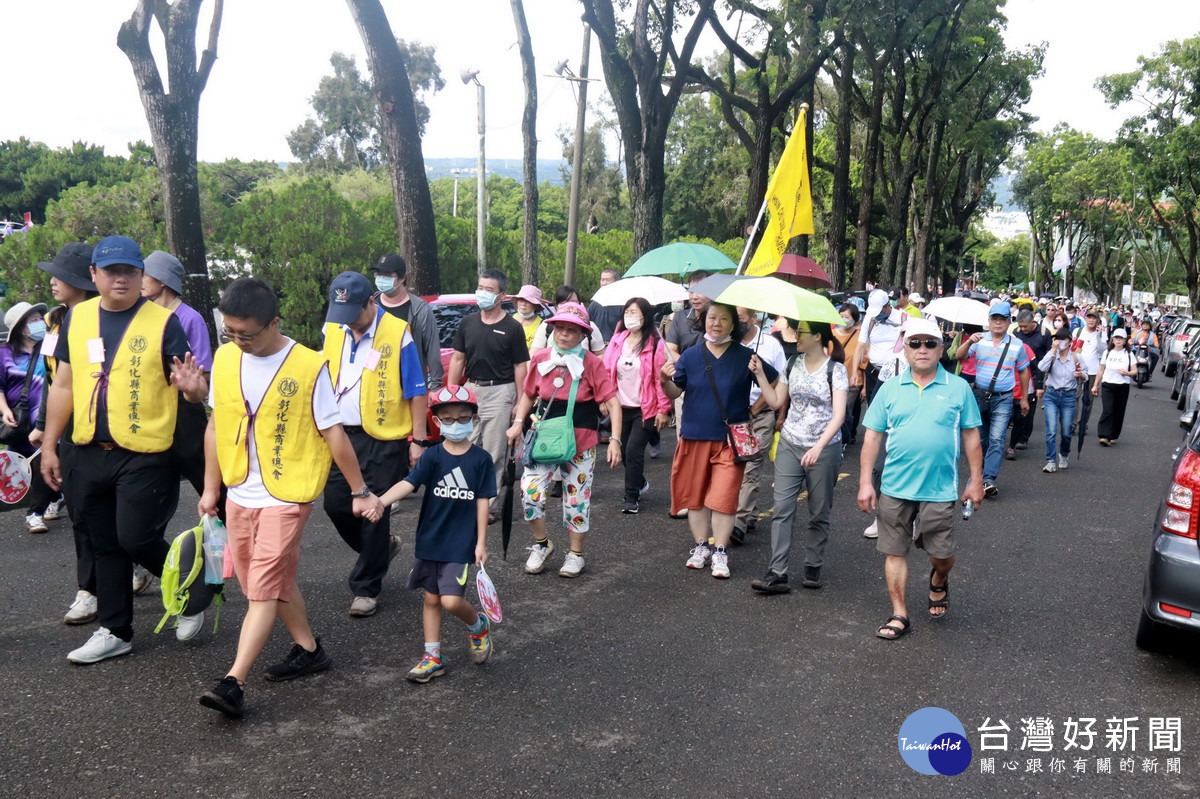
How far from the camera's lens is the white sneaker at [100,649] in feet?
15.8

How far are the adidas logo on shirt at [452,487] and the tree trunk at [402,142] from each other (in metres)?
7.10

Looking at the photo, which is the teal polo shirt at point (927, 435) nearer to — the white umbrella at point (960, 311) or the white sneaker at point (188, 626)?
the white umbrella at point (960, 311)

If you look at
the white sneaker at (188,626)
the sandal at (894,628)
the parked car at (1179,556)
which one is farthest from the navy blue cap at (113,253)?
the parked car at (1179,556)

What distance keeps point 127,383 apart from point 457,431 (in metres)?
1.56

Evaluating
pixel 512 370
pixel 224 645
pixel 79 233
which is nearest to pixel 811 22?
pixel 79 233

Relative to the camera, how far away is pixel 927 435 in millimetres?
5453

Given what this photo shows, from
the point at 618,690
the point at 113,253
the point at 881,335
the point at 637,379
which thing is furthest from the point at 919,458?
the point at 881,335

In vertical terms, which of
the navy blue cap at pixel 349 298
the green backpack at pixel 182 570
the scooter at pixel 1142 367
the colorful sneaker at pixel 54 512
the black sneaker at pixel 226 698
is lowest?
the scooter at pixel 1142 367

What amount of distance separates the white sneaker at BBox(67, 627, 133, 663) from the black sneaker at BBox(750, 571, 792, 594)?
11.5ft

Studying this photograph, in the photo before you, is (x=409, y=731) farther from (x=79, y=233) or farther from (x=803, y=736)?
(x=79, y=233)

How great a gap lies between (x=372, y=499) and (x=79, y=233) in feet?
47.0

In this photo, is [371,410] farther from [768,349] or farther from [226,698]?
[768,349]

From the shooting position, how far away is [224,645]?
5148 mm

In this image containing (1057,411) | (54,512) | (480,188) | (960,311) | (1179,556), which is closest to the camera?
(1179,556)
